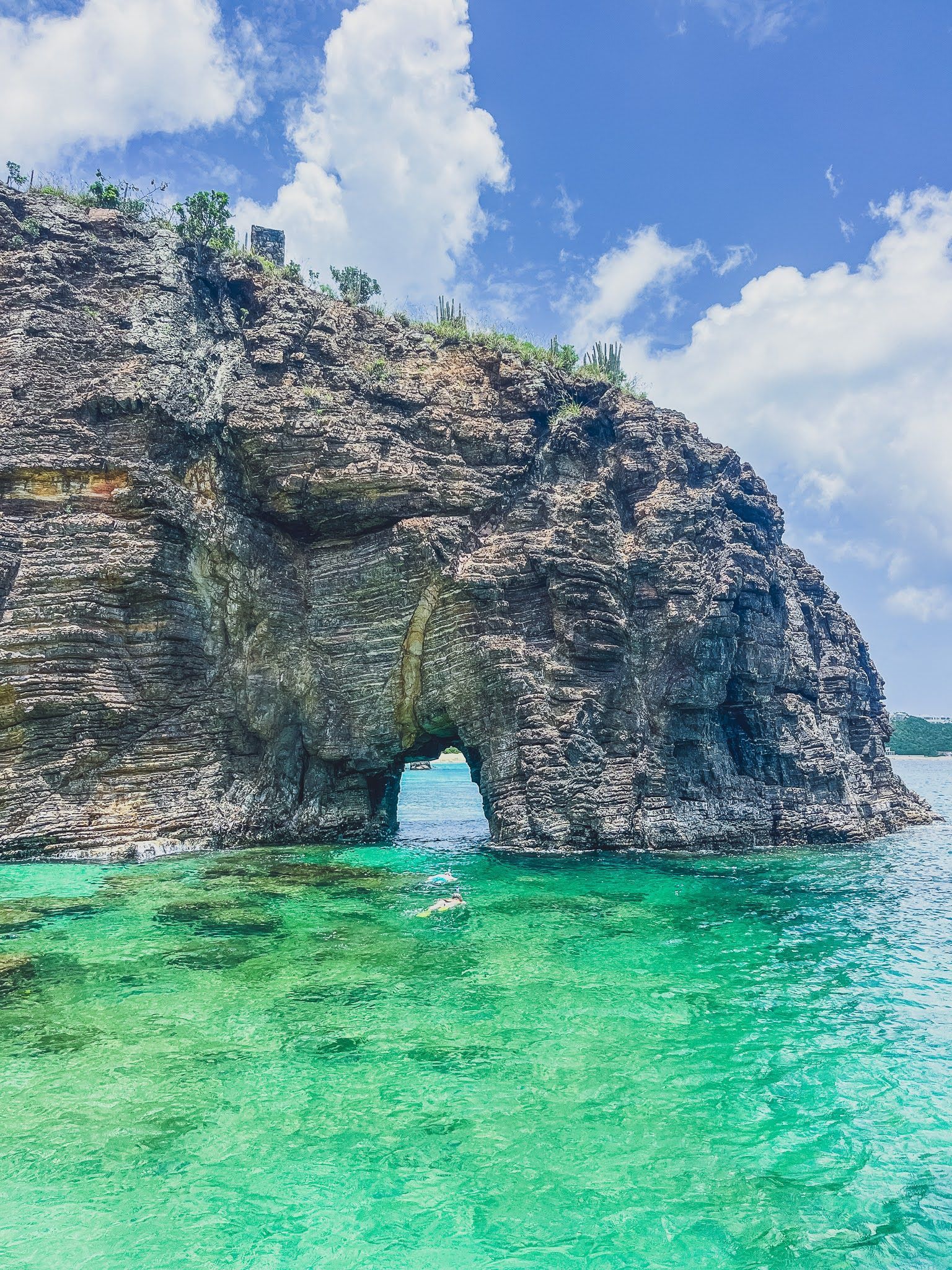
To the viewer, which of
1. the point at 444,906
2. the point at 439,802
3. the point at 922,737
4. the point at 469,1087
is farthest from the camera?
the point at 922,737

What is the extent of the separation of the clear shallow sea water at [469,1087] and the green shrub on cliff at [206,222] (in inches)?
867

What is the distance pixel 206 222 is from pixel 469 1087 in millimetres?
28429

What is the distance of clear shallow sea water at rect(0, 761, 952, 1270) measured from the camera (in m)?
6.02

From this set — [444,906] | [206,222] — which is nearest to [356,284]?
[206,222]

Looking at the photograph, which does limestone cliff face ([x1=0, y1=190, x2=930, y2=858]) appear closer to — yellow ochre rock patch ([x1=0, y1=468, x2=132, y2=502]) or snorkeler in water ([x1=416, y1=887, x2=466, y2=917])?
yellow ochre rock patch ([x1=0, y1=468, x2=132, y2=502])

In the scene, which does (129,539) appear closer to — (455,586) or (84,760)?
(84,760)

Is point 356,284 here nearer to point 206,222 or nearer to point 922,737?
point 206,222

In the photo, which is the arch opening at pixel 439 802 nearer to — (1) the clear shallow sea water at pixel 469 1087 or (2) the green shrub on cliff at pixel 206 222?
(1) the clear shallow sea water at pixel 469 1087

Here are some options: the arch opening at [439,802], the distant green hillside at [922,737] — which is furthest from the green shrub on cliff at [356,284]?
the distant green hillside at [922,737]

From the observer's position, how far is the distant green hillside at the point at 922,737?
311ft

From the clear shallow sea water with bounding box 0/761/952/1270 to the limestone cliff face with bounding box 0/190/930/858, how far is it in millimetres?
6877

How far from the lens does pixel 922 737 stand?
96.1 m

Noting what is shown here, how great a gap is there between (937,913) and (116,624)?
72.2 ft

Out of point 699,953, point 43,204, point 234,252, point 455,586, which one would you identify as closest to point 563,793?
point 455,586
